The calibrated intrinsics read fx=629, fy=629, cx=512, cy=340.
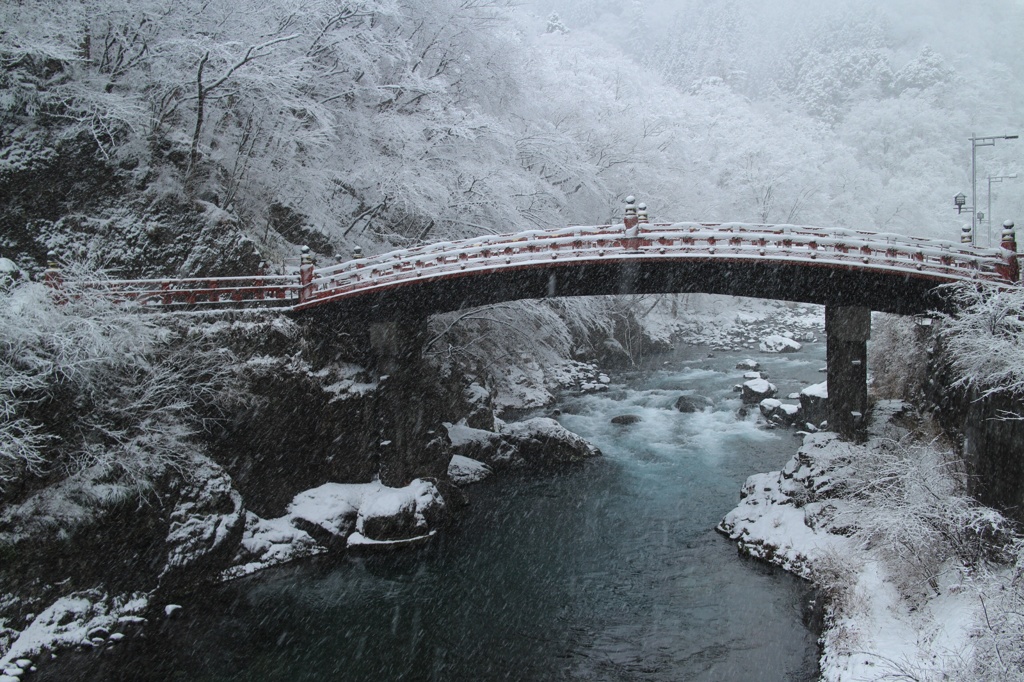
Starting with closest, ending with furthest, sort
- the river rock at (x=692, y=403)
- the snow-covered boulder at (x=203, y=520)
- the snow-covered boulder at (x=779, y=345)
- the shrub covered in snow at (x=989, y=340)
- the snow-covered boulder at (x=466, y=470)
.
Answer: the shrub covered in snow at (x=989, y=340)
the snow-covered boulder at (x=203, y=520)
the snow-covered boulder at (x=466, y=470)
the river rock at (x=692, y=403)
the snow-covered boulder at (x=779, y=345)

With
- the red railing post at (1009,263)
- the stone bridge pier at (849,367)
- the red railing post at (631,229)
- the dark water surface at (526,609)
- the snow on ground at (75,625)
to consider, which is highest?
the red railing post at (631,229)

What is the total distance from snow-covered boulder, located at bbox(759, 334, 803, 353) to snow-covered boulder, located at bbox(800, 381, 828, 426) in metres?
14.2

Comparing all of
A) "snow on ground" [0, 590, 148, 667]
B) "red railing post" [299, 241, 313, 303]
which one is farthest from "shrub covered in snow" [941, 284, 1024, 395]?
"snow on ground" [0, 590, 148, 667]

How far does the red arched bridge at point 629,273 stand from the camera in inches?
532

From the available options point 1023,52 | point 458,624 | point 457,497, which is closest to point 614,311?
point 457,497

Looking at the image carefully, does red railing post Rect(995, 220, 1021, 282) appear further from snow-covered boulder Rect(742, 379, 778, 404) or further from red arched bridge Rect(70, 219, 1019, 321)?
snow-covered boulder Rect(742, 379, 778, 404)

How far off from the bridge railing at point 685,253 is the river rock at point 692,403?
9759mm

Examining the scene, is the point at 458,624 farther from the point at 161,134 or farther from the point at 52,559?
the point at 161,134

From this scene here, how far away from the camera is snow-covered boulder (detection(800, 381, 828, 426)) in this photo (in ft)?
66.2

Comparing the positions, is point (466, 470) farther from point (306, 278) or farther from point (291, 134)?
point (291, 134)

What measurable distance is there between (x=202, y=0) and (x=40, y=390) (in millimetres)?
10887

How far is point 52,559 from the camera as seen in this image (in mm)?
10672

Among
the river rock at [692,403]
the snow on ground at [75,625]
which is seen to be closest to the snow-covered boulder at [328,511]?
the snow on ground at [75,625]

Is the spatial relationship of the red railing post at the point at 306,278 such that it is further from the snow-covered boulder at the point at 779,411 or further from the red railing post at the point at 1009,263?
the snow-covered boulder at the point at 779,411
